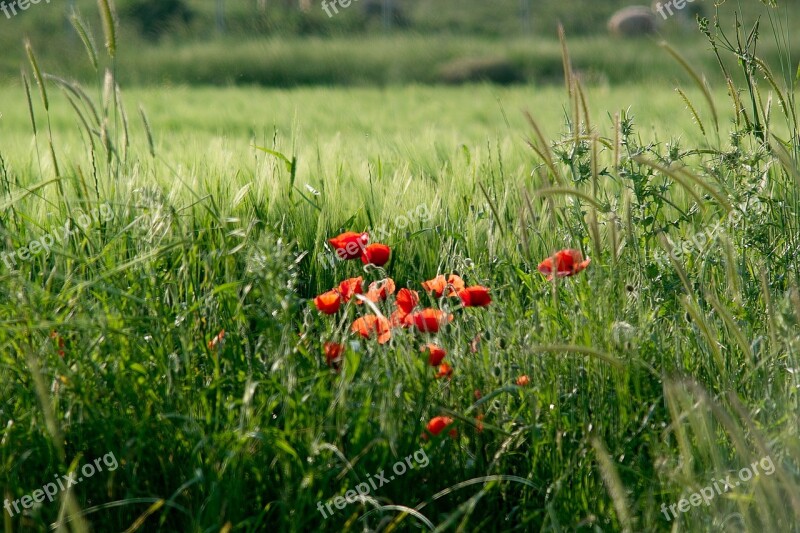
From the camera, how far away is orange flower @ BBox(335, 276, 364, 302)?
1609 millimetres

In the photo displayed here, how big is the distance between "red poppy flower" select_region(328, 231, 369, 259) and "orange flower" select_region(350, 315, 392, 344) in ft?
0.64

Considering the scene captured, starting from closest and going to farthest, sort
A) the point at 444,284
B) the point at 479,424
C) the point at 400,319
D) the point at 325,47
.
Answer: the point at 479,424 < the point at 400,319 < the point at 444,284 < the point at 325,47

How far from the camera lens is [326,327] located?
5.55ft

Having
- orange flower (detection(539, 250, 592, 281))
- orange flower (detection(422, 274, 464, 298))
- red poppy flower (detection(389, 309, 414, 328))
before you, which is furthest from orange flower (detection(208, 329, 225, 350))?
orange flower (detection(539, 250, 592, 281))

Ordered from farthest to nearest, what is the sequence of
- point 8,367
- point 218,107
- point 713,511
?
point 218,107, point 8,367, point 713,511

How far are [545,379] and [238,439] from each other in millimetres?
534

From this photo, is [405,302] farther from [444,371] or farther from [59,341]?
[59,341]

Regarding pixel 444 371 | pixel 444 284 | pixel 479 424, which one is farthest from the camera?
pixel 444 284

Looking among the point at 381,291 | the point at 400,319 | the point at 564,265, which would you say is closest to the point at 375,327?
the point at 400,319

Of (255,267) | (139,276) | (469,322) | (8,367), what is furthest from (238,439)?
(469,322)

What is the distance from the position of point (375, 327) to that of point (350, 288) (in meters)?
0.14

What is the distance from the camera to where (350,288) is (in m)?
1.61

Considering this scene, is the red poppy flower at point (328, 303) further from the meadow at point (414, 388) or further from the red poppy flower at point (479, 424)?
the red poppy flower at point (479, 424)

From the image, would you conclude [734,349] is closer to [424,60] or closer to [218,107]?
[218,107]
